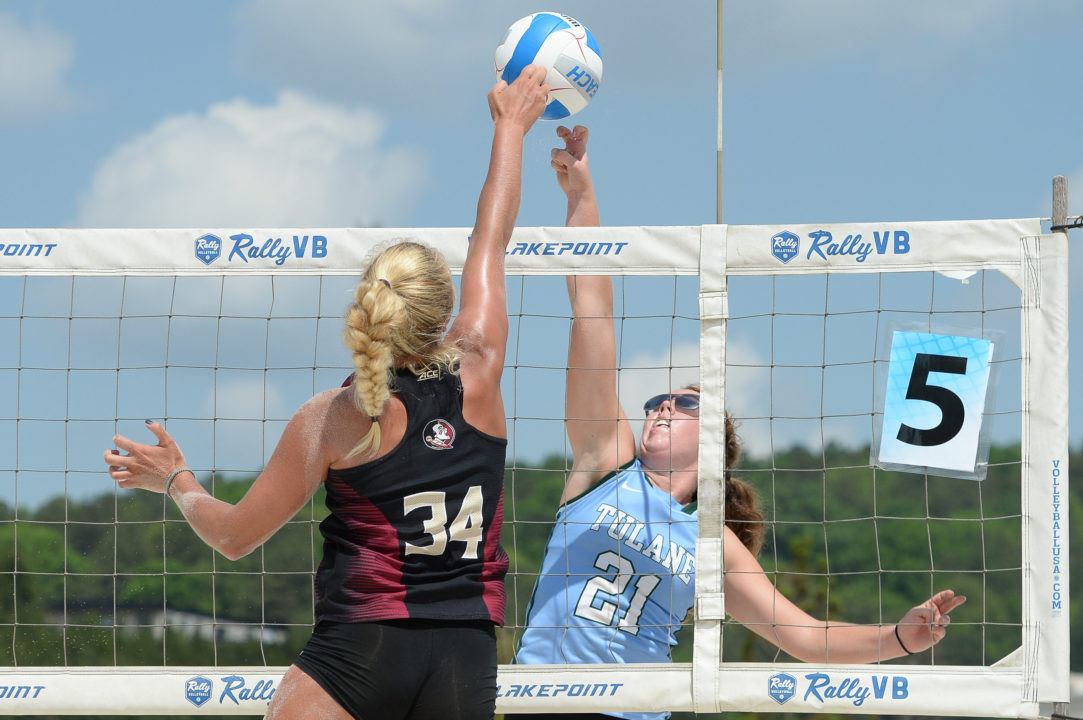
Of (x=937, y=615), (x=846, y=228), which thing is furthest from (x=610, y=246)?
(x=937, y=615)

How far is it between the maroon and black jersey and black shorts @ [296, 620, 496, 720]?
0.11 feet

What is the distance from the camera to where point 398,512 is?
2.77m

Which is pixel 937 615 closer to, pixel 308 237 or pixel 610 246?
pixel 610 246

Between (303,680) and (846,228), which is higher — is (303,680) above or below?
below

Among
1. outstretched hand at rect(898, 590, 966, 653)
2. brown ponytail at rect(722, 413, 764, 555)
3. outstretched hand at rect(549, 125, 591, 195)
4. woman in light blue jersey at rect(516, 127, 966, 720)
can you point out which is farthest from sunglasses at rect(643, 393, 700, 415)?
outstretched hand at rect(898, 590, 966, 653)

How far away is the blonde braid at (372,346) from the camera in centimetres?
269

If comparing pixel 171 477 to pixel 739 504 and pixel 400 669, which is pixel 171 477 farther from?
pixel 739 504

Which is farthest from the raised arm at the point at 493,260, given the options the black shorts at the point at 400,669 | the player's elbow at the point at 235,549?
the player's elbow at the point at 235,549

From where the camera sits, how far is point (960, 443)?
411 centimetres

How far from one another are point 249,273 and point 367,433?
1.80m

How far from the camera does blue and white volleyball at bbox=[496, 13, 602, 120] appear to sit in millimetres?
4215

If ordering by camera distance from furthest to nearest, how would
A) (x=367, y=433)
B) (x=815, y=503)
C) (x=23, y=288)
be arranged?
(x=815, y=503), (x=23, y=288), (x=367, y=433)

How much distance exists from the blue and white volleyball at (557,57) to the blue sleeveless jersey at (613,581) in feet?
4.11

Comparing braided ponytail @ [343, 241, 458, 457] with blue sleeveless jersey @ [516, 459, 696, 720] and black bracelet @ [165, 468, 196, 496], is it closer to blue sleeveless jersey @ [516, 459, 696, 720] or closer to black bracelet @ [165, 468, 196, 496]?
black bracelet @ [165, 468, 196, 496]
